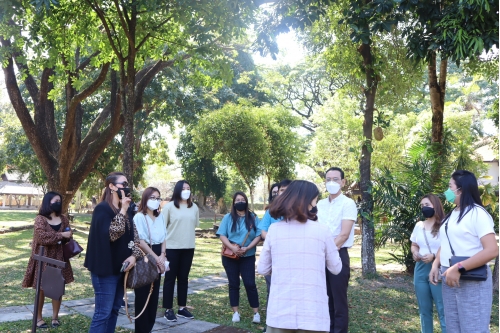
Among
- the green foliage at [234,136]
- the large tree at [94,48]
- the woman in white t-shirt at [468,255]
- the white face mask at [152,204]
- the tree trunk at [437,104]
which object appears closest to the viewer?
the woman in white t-shirt at [468,255]

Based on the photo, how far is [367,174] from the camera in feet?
33.8

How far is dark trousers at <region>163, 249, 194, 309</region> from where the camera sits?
6.53 metres

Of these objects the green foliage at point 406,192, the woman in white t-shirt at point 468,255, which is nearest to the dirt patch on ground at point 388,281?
the green foliage at point 406,192

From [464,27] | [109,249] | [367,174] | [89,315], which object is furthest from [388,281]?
[109,249]

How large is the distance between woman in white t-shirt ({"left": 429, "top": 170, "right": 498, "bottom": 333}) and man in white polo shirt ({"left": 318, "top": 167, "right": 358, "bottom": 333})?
1326mm

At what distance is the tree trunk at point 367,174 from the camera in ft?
32.9

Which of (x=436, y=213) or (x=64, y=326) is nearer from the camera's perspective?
(x=436, y=213)

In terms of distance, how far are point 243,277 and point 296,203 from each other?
141 inches

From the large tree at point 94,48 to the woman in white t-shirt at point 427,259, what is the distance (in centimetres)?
498

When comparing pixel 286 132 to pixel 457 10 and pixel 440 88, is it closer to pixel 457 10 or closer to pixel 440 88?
pixel 440 88

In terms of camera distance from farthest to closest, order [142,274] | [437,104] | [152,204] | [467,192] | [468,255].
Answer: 1. [437,104]
2. [152,204]
3. [142,274]
4. [467,192]
5. [468,255]

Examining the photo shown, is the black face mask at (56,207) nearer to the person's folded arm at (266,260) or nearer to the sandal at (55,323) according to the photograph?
the sandal at (55,323)

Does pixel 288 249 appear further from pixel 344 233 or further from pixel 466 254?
pixel 344 233

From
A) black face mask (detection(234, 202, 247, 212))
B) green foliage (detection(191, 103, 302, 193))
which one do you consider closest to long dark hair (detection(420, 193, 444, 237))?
black face mask (detection(234, 202, 247, 212))
